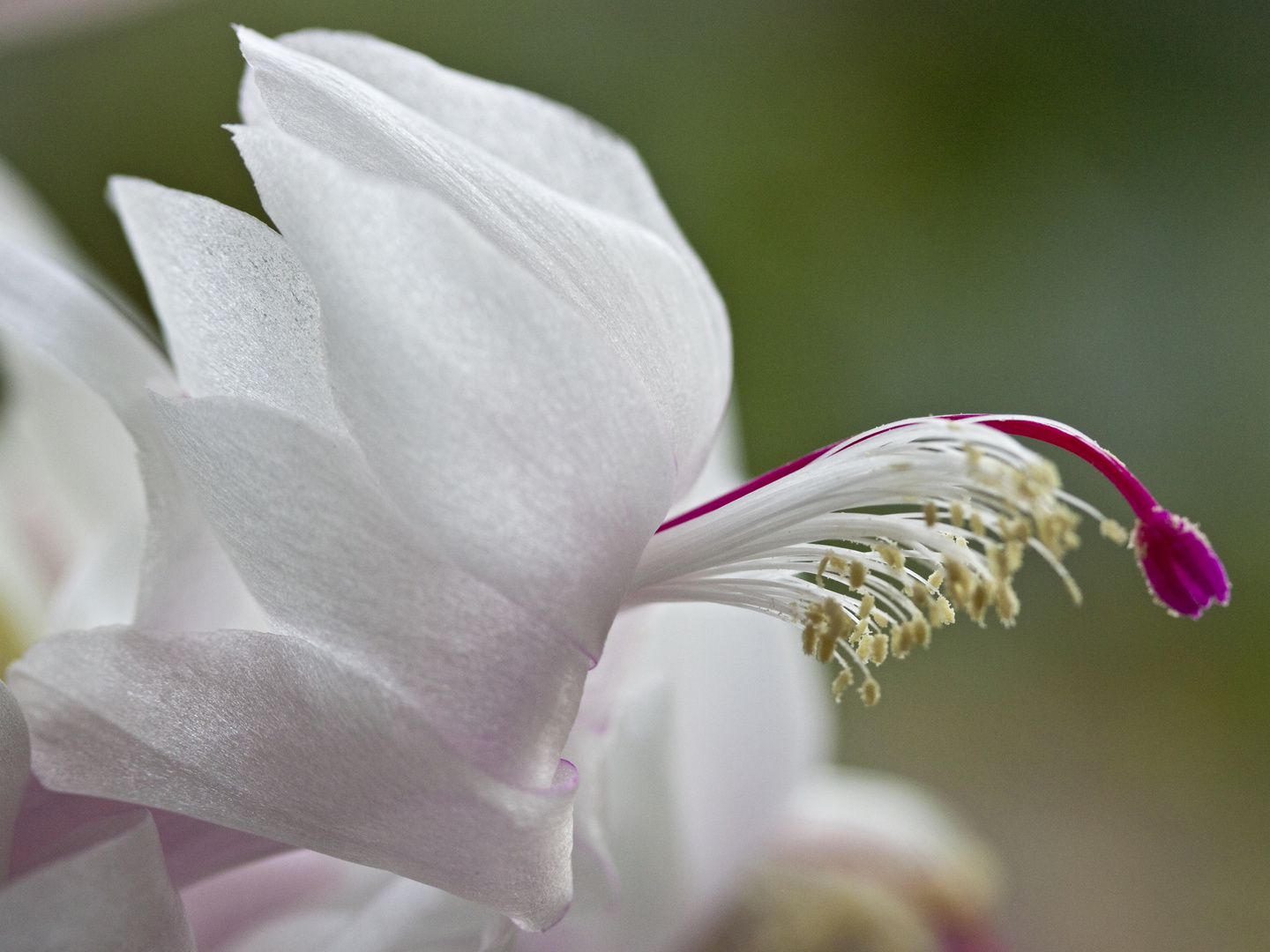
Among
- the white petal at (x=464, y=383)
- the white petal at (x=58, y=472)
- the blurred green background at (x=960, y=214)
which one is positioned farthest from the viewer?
the blurred green background at (x=960, y=214)

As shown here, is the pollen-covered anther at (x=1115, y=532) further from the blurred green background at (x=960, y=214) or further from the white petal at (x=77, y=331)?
the blurred green background at (x=960, y=214)

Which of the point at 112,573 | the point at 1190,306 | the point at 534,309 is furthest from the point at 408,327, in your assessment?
the point at 1190,306

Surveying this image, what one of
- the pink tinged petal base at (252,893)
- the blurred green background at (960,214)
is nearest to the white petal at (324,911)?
the pink tinged petal base at (252,893)

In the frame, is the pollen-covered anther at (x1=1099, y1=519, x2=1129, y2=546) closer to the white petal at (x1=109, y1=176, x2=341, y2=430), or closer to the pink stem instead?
the pink stem

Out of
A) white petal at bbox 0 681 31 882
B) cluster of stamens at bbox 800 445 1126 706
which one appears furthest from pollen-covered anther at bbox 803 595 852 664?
white petal at bbox 0 681 31 882

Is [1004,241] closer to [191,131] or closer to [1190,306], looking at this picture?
[1190,306]

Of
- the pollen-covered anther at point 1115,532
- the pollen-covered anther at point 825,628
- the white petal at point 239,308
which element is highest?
the white petal at point 239,308
